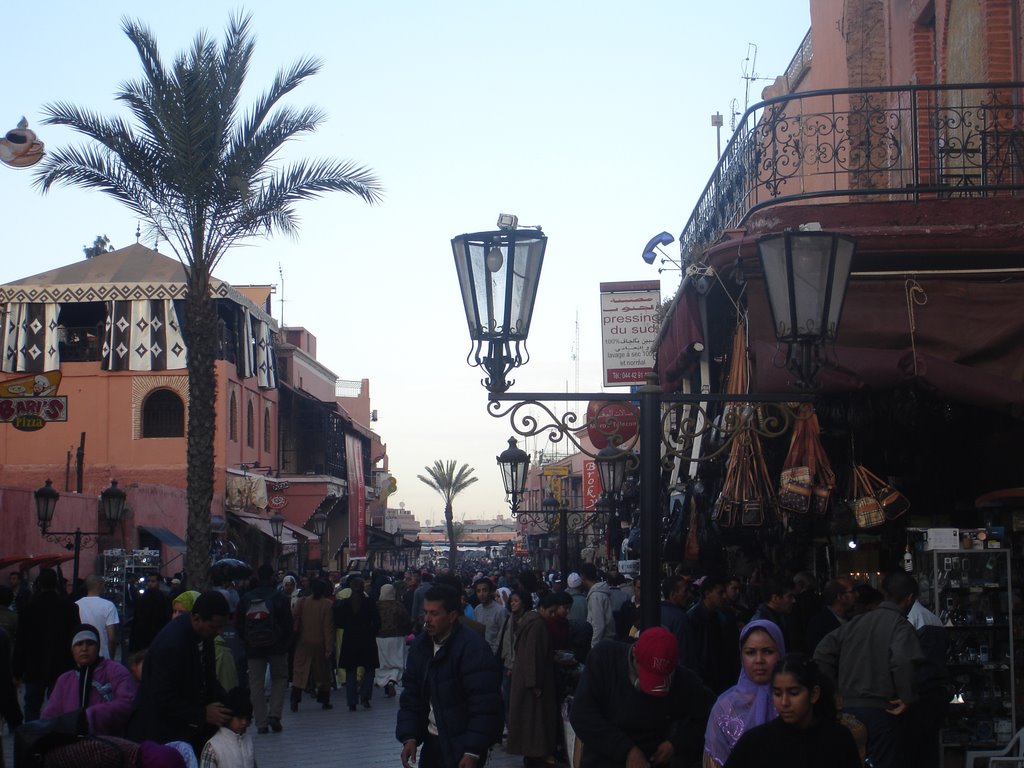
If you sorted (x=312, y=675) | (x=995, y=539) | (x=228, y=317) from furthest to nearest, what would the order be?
(x=228, y=317) < (x=312, y=675) < (x=995, y=539)

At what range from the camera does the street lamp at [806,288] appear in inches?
284

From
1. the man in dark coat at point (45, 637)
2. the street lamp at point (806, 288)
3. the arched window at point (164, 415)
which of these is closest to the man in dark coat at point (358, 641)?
the man in dark coat at point (45, 637)

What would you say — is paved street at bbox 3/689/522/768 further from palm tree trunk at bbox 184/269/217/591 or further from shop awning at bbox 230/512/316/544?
shop awning at bbox 230/512/316/544

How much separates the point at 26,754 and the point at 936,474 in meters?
9.67

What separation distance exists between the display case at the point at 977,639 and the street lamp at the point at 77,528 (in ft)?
42.0

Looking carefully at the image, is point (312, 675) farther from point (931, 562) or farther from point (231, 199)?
point (931, 562)

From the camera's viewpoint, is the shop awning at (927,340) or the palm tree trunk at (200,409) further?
the palm tree trunk at (200,409)

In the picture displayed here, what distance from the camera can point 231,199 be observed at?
19.9 metres

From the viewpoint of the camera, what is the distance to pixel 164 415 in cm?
3572

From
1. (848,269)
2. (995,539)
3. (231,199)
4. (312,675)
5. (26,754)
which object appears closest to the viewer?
(26,754)

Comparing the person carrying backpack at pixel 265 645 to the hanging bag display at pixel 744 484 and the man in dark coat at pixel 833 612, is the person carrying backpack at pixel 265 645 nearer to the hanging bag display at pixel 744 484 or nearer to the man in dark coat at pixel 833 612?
the hanging bag display at pixel 744 484

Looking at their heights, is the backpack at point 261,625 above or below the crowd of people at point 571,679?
below

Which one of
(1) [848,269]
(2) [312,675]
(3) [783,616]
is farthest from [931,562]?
(2) [312,675]

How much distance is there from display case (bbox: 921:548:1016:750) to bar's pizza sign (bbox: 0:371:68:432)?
12.5m
